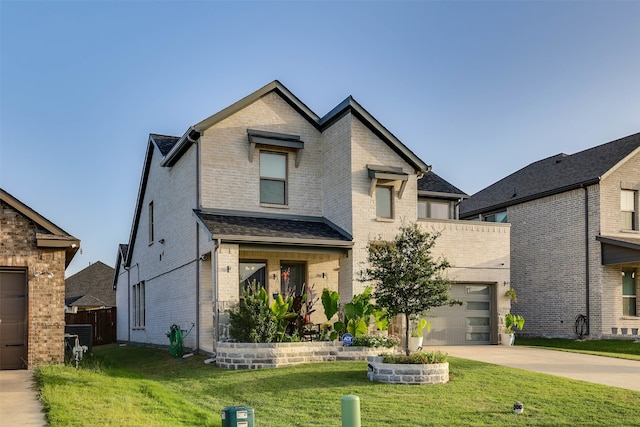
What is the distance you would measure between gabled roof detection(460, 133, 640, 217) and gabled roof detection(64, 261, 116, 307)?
1272 inches

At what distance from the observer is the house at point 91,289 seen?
51.8m

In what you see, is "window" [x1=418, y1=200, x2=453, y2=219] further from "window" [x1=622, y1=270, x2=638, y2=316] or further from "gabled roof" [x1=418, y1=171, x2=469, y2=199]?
"window" [x1=622, y1=270, x2=638, y2=316]

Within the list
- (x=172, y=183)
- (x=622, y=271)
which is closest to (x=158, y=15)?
(x=172, y=183)

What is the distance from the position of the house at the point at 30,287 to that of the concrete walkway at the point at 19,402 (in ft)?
4.52

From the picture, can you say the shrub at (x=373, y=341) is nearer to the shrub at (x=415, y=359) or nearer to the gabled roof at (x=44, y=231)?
the shrub at (x=415, y=359)

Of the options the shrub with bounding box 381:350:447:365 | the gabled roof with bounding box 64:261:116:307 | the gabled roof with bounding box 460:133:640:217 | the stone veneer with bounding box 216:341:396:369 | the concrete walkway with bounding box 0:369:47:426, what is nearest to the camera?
the concrete walkway with bounding box 0:369:47:426

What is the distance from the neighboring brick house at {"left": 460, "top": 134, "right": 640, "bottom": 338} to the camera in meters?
24.8

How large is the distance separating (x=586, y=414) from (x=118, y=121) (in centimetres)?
1348

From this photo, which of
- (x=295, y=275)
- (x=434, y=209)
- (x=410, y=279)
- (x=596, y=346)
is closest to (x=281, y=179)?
(x=295, y=275)

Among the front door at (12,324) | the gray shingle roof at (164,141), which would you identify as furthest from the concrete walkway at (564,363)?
the gray shingle roof at (164,141)

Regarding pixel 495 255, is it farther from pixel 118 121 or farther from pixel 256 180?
pixel 118 121

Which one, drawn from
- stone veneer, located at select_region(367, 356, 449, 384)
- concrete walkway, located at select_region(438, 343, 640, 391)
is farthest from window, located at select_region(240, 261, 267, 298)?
stone veneer, located at select_region(367, 356, 449, 384)

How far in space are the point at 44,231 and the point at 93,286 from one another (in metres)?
40.8

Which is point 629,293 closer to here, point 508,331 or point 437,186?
point 508,331
